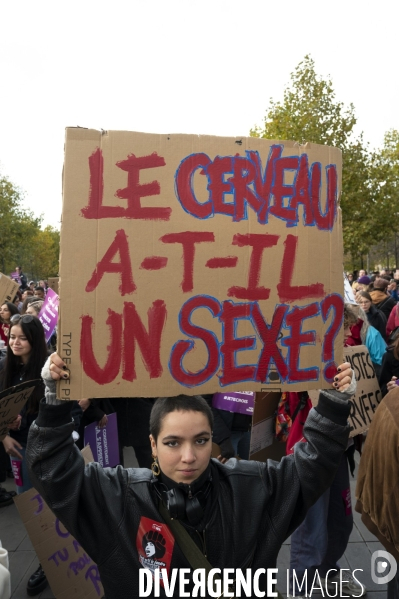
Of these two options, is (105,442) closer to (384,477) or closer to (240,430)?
(240,430)

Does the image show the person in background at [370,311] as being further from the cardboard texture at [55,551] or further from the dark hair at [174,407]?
the dark hair at [174,407]

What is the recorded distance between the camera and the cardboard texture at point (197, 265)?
6.03 ft

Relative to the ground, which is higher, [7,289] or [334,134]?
[334,134]

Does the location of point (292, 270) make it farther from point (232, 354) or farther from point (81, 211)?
point (81, 211)

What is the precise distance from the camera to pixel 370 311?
23.2 ft

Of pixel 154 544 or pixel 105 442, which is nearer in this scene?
pixel 154 544

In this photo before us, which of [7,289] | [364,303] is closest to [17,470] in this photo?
[7,289]

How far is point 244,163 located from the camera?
6.39ft

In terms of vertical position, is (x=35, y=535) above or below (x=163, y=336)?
below

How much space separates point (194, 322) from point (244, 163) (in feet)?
2.05

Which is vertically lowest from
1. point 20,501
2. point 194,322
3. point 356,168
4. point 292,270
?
point 20,501

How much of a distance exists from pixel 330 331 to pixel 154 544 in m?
0.99

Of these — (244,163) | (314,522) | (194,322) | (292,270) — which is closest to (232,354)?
(194,322)

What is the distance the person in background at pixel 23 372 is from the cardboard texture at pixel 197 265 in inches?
83.2
